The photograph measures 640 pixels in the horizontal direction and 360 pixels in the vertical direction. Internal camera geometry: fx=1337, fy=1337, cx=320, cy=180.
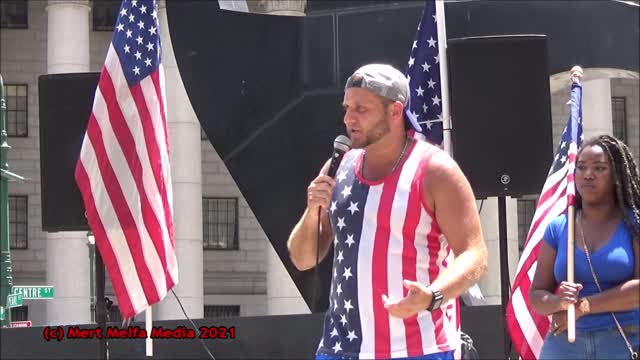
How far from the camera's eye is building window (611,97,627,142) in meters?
44.8

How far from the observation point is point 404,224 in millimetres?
4777

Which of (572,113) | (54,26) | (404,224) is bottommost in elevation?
(404,224)

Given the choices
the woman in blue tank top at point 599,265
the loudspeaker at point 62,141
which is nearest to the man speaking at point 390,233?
the woman in blue tank top at point 599,265

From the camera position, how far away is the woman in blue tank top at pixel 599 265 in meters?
5.65

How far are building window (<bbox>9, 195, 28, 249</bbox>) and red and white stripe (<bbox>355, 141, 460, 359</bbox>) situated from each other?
37351 millimetres

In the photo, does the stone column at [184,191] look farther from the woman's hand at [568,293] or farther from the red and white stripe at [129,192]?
the woman's hand at [568,293]

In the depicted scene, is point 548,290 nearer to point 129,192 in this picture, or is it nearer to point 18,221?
point 129,192

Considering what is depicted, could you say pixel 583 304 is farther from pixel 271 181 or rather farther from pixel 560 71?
pixel 560 71

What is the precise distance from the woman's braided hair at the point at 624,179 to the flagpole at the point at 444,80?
14.1ft

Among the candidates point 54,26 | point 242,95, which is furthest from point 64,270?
point 242,95

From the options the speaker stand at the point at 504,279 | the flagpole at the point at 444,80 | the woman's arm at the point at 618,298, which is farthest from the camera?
the flagpole at the point at 444,80

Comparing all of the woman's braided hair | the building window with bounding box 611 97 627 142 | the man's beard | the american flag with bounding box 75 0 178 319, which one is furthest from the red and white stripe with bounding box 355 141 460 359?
the building window with bounding box 611 97 627 142

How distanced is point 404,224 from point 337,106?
28.3 feet

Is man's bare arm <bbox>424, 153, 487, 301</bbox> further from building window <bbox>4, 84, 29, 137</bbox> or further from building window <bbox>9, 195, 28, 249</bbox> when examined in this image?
building window <bbox>4, 84, 29, 137</bbox>
